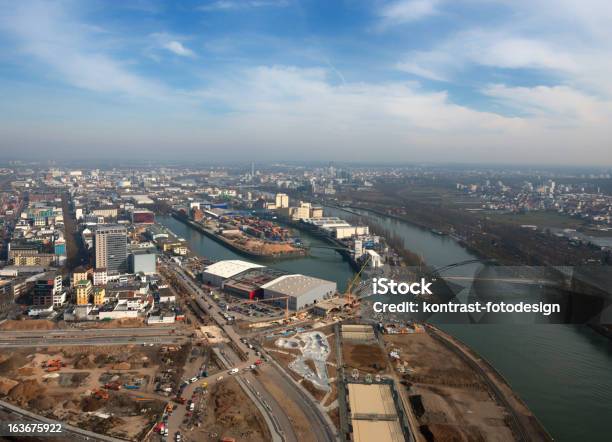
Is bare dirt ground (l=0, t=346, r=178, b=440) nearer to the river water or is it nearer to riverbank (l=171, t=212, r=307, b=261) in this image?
the river water

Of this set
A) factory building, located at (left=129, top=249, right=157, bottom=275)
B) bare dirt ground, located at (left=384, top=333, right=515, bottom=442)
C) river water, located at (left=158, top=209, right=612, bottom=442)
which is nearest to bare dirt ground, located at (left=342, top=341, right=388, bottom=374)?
bare dirt ground, located at (left=384, top=333, right=515, bottom=442)

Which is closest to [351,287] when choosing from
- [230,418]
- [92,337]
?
[92,337]

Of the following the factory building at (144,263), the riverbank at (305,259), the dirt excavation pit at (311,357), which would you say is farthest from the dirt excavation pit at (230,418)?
the factory building at (144,263)

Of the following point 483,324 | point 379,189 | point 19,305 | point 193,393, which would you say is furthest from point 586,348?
point 379,189

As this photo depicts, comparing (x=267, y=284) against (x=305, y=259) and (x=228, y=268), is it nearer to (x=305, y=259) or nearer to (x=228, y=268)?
(x=228, y=268)

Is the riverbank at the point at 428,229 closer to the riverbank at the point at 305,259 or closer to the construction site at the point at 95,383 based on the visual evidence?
the riverbank at the point at 305,259

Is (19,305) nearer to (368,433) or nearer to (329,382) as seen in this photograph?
(329,382)
